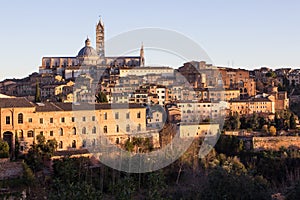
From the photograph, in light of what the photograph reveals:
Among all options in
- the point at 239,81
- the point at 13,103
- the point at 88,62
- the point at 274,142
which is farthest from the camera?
the point at 88,62

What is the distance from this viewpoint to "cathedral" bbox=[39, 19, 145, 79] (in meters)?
34.0

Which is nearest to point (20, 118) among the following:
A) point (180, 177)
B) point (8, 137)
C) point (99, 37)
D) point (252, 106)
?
point (8, 137)

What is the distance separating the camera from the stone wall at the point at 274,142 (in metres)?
19.4

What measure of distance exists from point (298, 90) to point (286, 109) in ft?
17.3

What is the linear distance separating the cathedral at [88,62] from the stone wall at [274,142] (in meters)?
14.6

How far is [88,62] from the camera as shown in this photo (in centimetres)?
3578

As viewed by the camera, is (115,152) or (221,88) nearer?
(115,152)

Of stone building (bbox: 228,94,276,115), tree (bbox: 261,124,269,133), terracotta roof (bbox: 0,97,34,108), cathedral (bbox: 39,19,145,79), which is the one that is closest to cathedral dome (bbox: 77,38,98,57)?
cathedral (bbox: 39,19,145,79)

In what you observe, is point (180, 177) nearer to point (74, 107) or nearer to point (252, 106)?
point (74, 107)

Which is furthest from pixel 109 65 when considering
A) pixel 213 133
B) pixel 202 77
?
pixel 213 133

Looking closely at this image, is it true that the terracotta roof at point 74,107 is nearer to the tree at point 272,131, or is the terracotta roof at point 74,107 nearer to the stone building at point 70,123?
the stone building at point 70,123

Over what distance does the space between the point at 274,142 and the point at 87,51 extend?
21946 mm

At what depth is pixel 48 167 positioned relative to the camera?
14.1m

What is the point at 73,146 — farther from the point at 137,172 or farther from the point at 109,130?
the point at 137,172
